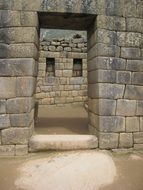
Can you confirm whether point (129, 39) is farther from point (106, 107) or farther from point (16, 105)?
point (16, 105)

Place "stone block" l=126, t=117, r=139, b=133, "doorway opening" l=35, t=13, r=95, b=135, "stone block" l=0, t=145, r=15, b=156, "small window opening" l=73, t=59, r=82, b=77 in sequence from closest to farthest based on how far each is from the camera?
"stone block" l=0, t=145, r=15, b=156 < "stone block" l=126, t=117, r=139, b=133 < "doorway opening" l=35, t=13, r=95, b=135 < "small window opening" l=73, t=59, r=82, b=77

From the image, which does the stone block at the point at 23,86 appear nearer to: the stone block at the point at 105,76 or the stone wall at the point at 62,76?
the stone block at the point at 105,76

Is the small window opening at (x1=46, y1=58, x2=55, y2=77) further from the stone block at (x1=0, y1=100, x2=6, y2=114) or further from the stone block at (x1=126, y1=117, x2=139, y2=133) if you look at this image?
the stone block at (x1=126, y1=117, x2=139, y2=133)

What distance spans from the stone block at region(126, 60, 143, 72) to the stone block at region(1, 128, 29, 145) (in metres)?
2.25

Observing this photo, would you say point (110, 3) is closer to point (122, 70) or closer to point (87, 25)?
point (87, 25)

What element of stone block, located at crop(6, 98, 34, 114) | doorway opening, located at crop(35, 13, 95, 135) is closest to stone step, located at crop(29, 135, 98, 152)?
stone block, located at crop(6, 98, 34, 114)

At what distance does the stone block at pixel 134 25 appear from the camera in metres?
4.17

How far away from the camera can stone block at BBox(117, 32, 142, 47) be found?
4.12m

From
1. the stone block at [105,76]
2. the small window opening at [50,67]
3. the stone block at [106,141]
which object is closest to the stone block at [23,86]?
the stone block at [105,76]

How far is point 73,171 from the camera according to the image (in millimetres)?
3211

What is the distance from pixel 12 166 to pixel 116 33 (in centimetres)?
297

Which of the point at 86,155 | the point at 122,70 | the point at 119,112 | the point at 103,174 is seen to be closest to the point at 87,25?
the point at 122,70

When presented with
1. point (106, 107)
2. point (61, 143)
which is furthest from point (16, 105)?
point (106, 107)

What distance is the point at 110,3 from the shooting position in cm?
409
